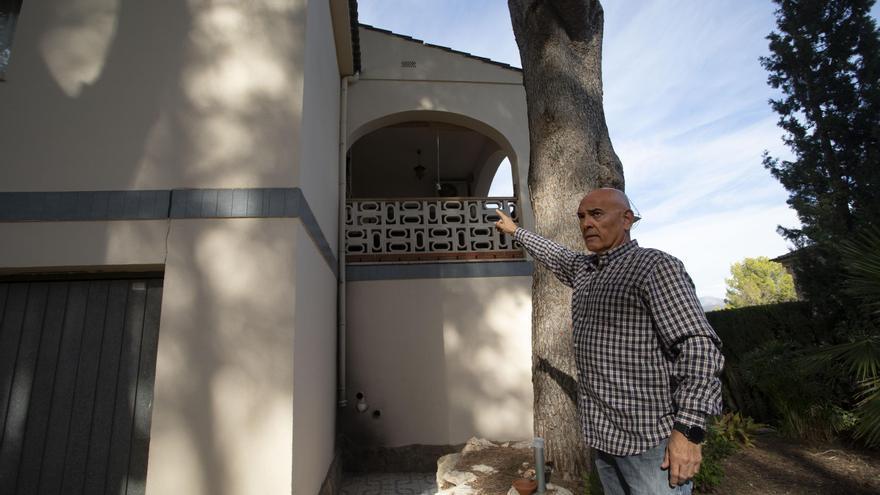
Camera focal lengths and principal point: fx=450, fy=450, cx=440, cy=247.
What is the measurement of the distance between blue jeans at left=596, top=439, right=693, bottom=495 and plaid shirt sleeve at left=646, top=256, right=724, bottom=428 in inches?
8.3

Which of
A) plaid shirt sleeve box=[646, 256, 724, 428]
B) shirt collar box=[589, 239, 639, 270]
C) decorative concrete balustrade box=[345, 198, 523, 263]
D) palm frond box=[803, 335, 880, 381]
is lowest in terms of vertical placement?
palm frond box=[803, 335, 880, 381]

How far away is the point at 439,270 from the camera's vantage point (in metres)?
6.64

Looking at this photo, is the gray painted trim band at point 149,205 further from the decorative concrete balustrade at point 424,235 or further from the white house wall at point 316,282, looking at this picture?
the decorative concrete balustrade at point 424,235

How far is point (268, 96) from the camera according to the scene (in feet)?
11.8

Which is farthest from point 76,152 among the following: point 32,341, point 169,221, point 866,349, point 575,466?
point 866,349

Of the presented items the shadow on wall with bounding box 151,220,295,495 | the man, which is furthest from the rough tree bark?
the shadow on wall with bounding box 151,220,295,495

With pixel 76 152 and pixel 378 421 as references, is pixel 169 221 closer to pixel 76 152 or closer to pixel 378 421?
pixel 76 152

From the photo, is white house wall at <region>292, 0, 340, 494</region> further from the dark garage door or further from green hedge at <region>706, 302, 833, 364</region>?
green hedge at <region>706, 302, 833, 364</region>

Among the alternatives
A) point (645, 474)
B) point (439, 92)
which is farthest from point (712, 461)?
point (439, 92)

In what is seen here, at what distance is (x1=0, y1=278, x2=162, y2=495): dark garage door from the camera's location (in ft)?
10.4

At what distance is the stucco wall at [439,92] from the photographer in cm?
733

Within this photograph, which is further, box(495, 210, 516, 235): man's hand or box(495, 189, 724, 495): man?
box(495, 210, 516, 235): man's hand

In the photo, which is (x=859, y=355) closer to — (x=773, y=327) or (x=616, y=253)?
(x=616, y=253)

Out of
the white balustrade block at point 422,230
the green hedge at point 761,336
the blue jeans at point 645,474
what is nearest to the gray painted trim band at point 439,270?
the white balustrade block at point 422,230
